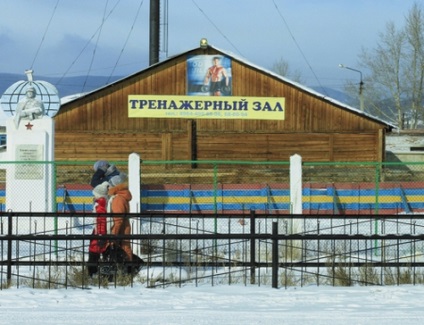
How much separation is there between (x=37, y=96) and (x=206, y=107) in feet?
→ 54.3

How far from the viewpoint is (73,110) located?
36.7 m

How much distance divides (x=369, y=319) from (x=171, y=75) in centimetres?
2788

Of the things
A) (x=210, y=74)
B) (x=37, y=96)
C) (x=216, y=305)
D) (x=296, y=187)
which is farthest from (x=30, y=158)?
(x=210, y=74)

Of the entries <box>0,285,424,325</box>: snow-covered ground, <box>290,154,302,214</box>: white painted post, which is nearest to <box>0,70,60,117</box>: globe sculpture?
<box>290,154,302,214</box>: white painted post

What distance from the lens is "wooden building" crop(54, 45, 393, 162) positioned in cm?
3650

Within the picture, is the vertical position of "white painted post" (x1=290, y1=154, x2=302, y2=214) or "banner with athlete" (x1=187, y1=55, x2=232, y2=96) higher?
"banner with athlete" (x1=187, y1=55, x2=232, y2=96)

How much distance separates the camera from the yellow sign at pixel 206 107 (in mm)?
36562

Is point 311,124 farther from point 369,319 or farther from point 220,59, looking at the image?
point 369,319

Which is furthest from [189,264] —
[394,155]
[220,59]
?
[394,155]

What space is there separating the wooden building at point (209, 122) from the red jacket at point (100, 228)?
23.8 meters

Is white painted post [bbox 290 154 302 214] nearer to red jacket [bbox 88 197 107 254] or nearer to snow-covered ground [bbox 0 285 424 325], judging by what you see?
red jacket [bbox 88 197 107 254]

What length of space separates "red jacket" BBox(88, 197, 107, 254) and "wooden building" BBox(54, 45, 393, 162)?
77.9 feet

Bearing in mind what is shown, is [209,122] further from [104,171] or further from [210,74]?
[104,171]

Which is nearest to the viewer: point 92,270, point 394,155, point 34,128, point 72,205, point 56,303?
point 56,303
